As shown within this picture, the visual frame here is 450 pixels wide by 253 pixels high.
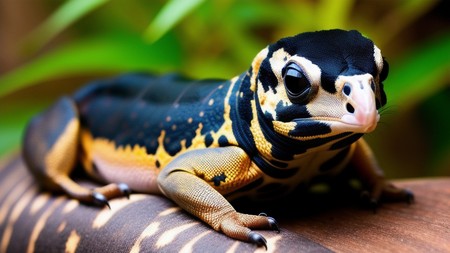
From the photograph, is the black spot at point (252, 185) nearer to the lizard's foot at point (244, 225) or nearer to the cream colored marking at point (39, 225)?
the lizard's foot at point (244, 225)

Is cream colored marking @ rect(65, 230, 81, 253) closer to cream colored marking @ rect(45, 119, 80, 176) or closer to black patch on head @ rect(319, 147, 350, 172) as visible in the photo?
cream colored marking @ rect(45, 119, 80, 176)

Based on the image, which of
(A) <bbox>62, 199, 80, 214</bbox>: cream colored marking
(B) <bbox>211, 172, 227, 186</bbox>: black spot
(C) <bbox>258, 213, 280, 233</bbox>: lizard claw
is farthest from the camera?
(A) <bbox>62, 199, 80, 214</bbox>: cream colored marking

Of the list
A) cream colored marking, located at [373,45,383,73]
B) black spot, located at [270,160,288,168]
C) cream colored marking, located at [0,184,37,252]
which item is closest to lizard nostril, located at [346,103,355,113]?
cream colored marking, located at [373,45,383,73]

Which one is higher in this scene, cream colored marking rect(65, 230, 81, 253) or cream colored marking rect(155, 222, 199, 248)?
cream colored marking rect(155, 222, 199, 248)

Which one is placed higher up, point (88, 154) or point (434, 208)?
point (88, 154)

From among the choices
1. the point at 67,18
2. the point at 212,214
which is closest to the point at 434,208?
the point at 212,214

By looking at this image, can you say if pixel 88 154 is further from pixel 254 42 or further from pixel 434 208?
pixel 434 208
